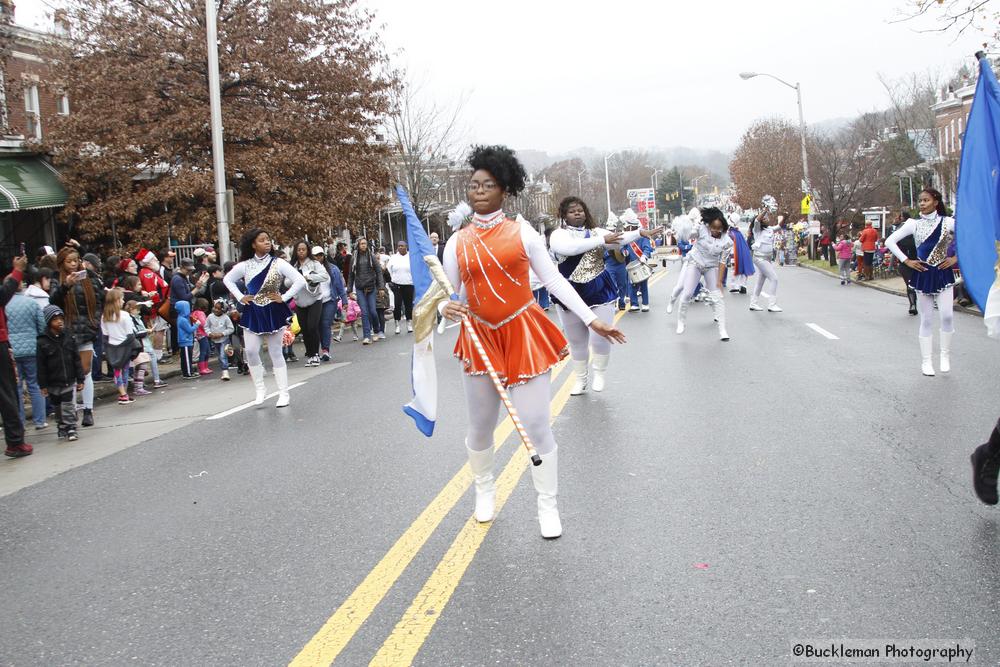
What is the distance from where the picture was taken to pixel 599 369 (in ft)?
31.1

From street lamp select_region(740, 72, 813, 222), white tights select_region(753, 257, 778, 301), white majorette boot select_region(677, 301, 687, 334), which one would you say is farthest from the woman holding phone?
street lamp select_region(740, 72, 813, 222)

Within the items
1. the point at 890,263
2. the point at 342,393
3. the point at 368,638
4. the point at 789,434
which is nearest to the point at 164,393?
the point at 342,393

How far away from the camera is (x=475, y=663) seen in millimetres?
3490

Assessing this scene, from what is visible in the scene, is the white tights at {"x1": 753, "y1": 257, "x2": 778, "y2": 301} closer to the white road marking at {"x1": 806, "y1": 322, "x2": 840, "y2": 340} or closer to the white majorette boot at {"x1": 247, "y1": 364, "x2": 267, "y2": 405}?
the white road marking at {"x1": 806, "y1": 322, "x2": 840, "y2": 340}

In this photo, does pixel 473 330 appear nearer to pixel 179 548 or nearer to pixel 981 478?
pixel 179 548

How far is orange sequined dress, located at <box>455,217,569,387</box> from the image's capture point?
16.1ft

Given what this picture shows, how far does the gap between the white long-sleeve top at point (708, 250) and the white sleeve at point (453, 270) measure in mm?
9082

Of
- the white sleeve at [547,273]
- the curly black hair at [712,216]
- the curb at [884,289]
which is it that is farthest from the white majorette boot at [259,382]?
the curb at [884,289]

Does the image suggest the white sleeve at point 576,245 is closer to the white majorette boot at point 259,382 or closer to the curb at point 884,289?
the white majorette boot at point 259,382

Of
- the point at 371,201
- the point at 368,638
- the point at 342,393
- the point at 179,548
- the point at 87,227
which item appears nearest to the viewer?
the point at 368,638

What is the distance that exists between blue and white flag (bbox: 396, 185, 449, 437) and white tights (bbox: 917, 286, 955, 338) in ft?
20.5

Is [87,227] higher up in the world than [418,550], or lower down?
higher up

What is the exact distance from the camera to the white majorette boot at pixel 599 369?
944cm

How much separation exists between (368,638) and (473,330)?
1.80 metres
